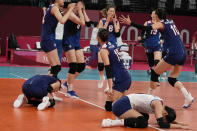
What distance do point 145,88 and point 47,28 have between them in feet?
14.5

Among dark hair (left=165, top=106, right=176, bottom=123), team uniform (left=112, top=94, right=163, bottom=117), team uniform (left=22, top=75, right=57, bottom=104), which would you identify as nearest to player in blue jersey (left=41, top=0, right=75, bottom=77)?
team uniform (left=22, top=75, right=57, bottom=104)

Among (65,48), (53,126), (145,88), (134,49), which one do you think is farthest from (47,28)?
(134,49)

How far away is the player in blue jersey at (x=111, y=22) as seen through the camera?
35.5 ft

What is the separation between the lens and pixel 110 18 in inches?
431

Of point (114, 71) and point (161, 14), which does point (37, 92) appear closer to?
point (114, 71)

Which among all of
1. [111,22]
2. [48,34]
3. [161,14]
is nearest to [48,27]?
[48,34]

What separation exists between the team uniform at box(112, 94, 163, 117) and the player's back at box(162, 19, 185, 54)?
2.45 metres

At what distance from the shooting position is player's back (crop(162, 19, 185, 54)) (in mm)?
8977

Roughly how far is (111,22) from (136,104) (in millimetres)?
4776

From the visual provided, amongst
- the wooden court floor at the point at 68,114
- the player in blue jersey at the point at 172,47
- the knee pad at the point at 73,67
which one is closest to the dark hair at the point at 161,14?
the player in blue jersey at the point at 172,47

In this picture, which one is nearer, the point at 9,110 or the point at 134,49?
the point at 9,110

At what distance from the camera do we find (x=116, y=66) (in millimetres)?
8125

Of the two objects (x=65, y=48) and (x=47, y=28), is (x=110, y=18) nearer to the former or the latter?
(x=65, y=48)

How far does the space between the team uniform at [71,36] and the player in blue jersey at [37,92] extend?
167 centimetres
